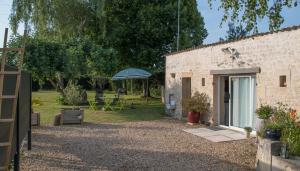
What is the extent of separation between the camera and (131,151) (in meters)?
10.1

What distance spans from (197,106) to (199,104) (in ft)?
0.44

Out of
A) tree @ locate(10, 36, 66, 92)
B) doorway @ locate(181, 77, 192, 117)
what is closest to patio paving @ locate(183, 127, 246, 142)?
doorway @ locate(181, 77, 192, 117)

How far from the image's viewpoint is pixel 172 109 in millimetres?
19641

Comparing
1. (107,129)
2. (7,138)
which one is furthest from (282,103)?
(7,138)

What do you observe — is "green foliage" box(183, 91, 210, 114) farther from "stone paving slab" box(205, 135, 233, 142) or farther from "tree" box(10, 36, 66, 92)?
"tree" box(10, 36, 66, 92)

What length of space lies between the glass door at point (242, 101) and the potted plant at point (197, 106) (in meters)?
1.58

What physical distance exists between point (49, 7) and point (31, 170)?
20236 mm

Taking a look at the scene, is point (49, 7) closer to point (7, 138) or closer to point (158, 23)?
point (158, 23)

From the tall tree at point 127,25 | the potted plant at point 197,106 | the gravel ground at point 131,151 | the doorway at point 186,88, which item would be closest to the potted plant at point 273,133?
the gravel ground at point 131,151

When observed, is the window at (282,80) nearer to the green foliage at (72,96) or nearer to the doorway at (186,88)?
the doorway at (186,88)

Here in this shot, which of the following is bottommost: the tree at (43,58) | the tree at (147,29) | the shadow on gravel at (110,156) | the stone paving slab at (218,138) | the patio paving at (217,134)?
the shadow on gravel at (110,156)

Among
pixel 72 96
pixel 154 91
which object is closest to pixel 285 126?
pixel 72 96

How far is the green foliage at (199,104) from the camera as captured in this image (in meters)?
15.8

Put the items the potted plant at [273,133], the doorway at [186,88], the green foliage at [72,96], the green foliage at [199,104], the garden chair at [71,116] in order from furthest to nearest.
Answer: the green foliage at [72,96] < the doorway at [186,88] < the garden chair at [71,116] < the green foliage at [199,104] < the potted plant at [273,133]
